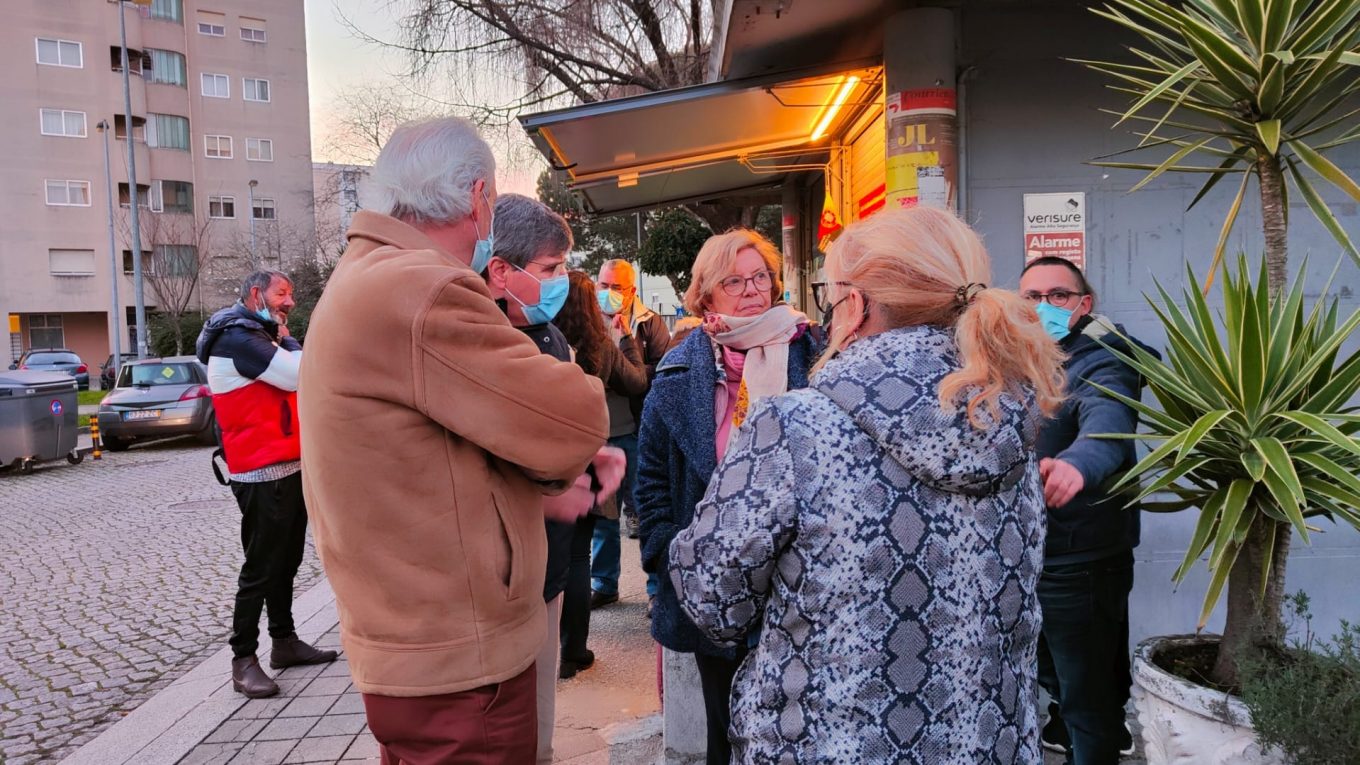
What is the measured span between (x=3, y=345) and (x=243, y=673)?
45.0m

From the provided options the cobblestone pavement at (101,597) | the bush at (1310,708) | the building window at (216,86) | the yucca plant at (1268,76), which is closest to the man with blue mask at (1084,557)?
the yucca plant at (1268,76)

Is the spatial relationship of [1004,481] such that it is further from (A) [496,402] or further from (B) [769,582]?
(A) [496,402]

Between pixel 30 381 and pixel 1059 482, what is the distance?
14.6 m

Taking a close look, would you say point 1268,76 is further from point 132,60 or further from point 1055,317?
point 132,60

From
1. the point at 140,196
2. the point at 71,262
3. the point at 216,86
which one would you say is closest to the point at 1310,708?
the point at 140,196

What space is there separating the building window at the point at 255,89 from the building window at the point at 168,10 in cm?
374

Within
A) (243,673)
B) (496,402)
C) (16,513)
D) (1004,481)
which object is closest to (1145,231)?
(1004,481)

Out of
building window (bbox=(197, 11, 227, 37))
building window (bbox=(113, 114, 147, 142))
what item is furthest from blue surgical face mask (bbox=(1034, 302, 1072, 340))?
building window (bbox=(197, 11, 227, 37))

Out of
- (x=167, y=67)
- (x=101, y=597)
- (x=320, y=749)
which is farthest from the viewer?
(x=167, y=67)

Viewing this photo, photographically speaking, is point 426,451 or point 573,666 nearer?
point 426,451

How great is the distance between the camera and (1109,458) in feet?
8.95

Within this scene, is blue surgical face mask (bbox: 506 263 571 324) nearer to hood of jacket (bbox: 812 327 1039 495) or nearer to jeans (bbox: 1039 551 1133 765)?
hood of jacket (bbox: 812 327 1039 495)

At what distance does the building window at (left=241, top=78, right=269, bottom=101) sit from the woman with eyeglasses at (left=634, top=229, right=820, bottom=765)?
49.9 metres

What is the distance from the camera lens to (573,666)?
4.75 meters
